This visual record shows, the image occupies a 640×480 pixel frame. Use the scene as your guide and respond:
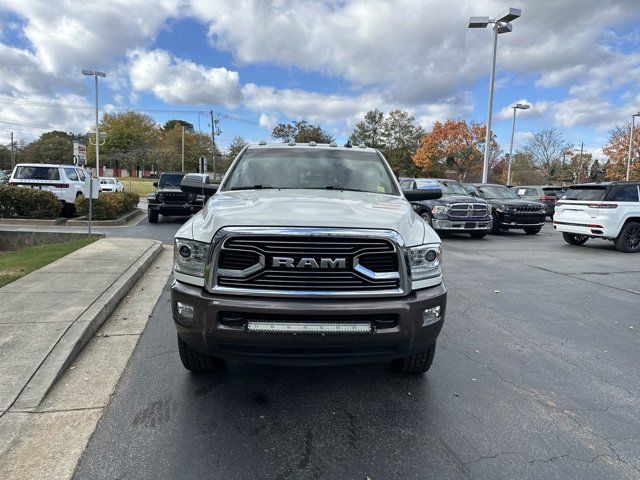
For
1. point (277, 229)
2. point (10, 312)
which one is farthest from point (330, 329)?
point (10, 312)

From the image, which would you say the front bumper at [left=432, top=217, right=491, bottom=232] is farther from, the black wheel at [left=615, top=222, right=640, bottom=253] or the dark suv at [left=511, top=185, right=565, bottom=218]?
the dark suv at [left=511, top=185, right=565, bottom=218]

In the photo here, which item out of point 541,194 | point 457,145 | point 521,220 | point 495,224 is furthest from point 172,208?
point 457,145

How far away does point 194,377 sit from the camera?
3.64m

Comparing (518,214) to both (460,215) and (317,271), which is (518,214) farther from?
(317,271)

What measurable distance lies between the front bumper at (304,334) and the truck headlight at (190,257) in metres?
0.15

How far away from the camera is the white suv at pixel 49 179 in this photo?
629 inches

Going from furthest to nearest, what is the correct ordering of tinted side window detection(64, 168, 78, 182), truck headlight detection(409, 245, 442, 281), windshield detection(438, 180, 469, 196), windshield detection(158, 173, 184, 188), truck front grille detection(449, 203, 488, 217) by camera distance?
windshield detection(158, 173, 184, 188)
tinted side window detection(64, 168, 78, 182)
windshield detection(438, 180, 469, 196)
truck front grille detection(449, 203, 488, 217)
truck headlight detection(409, 245, 442, 281)

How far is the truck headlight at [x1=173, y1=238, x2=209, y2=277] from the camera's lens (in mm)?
2965

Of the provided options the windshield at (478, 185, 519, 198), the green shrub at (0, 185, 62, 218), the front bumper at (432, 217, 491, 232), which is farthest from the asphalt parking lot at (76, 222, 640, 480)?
the green shrub at (0, 185, 62, 218)

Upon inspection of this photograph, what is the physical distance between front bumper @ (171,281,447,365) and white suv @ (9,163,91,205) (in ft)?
50.6

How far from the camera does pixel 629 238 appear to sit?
11461 mm

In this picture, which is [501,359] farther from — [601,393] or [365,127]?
[365,127]

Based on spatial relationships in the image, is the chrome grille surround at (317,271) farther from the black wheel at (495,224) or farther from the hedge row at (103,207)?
the hedge row at (103,207)

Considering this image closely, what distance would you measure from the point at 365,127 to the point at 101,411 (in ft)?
203
